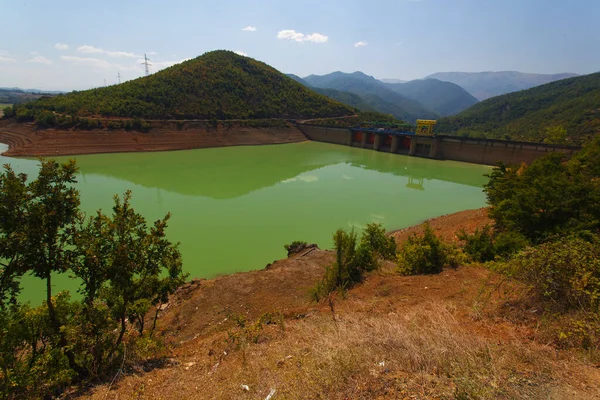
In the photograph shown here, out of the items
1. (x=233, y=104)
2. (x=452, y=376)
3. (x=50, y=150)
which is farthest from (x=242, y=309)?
(x=233, y=104)

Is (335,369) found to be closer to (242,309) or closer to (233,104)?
(242,309)

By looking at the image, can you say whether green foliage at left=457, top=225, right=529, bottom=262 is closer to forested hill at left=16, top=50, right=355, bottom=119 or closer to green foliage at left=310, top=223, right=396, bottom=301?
green foliage at left=310, top=223, right=396, bottom=301

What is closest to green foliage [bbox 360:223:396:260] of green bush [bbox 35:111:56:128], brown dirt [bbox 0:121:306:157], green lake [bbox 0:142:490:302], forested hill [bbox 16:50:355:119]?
green lake [bbox 0:142:490:302]

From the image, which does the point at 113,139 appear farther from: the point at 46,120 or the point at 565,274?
the point at 565,274

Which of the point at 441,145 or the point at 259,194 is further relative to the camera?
the point at 441,145

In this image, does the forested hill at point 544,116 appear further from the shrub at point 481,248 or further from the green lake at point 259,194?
the shrub at point 481,248

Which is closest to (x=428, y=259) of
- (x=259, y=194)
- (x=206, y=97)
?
(x=259, y=194)

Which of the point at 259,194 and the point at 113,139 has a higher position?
the point at 113,139
